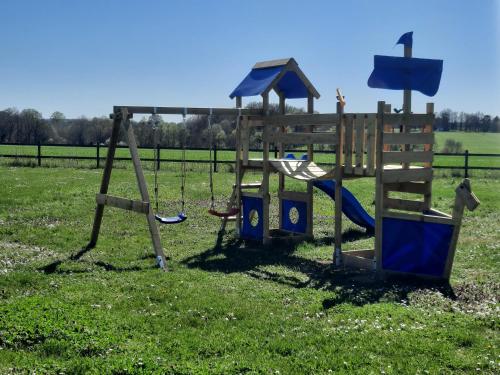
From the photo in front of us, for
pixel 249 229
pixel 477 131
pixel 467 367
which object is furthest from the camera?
pixel 477 131

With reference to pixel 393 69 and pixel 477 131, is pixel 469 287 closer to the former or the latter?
pixel 393 69

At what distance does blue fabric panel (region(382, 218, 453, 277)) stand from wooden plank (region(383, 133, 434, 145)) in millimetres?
1512

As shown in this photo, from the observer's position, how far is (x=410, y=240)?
1092 centimetres

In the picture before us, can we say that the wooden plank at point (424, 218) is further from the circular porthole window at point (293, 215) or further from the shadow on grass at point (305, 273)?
the circular porthole window at point (293, 215)

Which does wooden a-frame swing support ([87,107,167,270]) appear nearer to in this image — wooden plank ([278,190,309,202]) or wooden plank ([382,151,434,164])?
wooden plank ([278,190,309,202])

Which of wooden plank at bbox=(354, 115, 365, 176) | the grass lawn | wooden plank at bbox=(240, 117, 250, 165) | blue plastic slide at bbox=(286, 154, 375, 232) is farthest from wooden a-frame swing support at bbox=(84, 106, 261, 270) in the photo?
wooden plank at bbox=(354, 115, 365, 176)

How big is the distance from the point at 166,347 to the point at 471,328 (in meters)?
3.86

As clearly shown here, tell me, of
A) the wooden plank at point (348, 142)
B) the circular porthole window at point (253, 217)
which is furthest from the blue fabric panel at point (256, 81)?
the circular porthole window at point (253, 217)

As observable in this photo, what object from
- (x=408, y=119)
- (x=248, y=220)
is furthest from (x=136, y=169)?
(x=408, y=119)

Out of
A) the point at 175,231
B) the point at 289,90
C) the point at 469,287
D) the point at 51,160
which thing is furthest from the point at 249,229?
the point at 51,160

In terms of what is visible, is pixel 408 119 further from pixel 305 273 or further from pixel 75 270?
pixel 75 270

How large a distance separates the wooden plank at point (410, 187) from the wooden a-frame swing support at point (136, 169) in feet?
12.6

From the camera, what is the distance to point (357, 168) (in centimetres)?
1218

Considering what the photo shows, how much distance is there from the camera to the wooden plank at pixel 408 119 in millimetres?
11695
